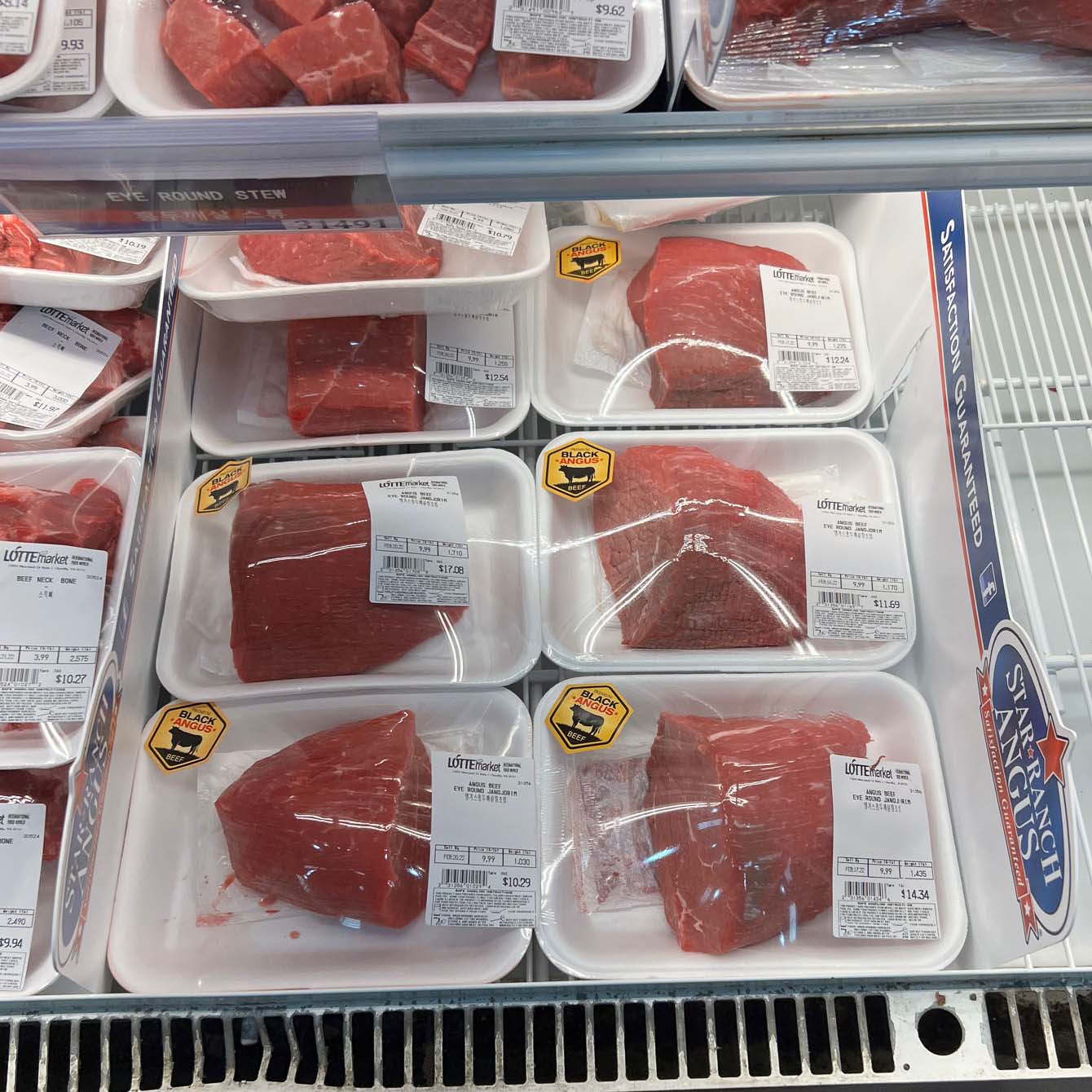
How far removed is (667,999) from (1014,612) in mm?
751

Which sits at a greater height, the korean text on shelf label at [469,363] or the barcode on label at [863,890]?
the korean text on shelf label at [469,363]

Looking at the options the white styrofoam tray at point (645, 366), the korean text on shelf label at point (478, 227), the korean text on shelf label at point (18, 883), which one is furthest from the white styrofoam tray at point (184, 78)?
the korean text on shelf label at point (18, 883)

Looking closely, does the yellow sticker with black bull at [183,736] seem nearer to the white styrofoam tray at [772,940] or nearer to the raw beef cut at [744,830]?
the white styrofoam tray at [772,940]

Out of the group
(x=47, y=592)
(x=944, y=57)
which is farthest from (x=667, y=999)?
(x=944, y=57)

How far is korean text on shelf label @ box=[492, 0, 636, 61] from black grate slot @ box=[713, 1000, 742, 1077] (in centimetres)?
115

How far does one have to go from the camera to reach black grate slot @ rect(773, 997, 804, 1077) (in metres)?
1.02

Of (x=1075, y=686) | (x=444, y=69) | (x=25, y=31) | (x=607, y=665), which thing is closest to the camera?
(x=25, y=31)

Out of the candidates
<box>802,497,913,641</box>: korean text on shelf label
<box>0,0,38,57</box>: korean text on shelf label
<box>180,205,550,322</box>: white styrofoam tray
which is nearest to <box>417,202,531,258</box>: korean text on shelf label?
<box>180,205,550,322</box>: white styrofoam tray

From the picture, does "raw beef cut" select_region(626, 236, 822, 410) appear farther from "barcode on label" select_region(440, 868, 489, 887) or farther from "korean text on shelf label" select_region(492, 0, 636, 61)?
"barcode on label" select_region(440, 868, 489, 887)

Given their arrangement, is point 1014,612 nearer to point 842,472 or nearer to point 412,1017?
point 842,472

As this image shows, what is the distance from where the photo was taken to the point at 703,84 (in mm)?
872

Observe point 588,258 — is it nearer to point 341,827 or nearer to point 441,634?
point 441,634

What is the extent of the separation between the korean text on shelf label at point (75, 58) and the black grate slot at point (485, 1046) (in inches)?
43.7

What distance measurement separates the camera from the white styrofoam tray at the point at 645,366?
169 cm
